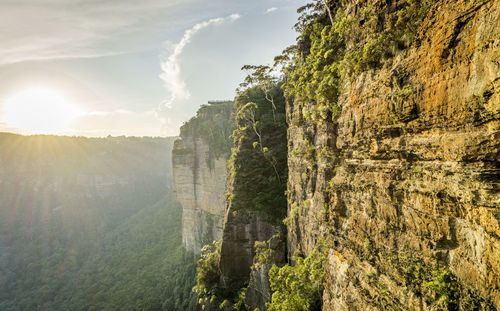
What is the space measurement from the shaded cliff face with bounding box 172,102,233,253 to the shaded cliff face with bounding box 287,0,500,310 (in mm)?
31486

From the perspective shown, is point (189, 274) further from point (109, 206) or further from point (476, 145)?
point (109, 206)

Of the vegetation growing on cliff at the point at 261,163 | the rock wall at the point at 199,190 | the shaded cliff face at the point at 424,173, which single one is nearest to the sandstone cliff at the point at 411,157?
the shaded cliff face at the point at 424,173

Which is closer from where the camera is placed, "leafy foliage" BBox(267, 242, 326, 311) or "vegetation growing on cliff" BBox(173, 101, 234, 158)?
"leafy foliage" BBox(267, 242, 326, 311)

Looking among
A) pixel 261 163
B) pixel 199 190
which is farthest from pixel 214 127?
pixel 261 163

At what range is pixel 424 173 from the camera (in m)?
4.93

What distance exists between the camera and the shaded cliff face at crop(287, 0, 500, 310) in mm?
3783

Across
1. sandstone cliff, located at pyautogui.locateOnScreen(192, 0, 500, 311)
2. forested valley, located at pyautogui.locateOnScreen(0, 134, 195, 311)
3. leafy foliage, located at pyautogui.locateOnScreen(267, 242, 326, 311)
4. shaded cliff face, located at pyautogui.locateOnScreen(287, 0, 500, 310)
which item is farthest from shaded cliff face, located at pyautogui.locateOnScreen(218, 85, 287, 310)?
forested valley, located at pyautogui.locateOnScreen(0, 134, 195, 311)

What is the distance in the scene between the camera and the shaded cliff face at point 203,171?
38875mm

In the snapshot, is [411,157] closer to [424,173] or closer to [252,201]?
[424,173]

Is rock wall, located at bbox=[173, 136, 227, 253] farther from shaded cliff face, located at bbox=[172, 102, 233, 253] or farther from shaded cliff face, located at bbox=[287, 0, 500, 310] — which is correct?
shaded cliff face, located at bbox=[287, 0, 500, 310]

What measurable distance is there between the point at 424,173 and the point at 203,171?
3885 centimetres

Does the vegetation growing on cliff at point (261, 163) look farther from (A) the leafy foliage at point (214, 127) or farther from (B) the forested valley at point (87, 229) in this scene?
(B) the forested valley at point (87, 229)

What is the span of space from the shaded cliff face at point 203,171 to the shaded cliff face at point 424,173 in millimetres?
31486

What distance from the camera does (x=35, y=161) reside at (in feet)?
Answer: 250
